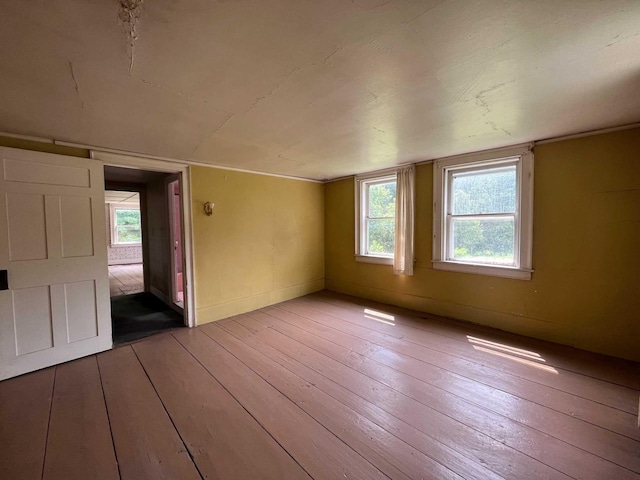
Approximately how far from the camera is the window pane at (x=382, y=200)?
4.48 metres

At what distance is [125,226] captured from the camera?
33.2 ft

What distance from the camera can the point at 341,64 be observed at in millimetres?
1499

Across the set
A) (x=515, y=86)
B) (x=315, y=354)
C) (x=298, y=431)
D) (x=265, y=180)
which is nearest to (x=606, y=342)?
(x=515, y=86)

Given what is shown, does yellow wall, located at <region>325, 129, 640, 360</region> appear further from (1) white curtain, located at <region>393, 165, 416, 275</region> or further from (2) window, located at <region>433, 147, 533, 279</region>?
(1) white curtain, located at <region>393, 165, 416, 275</region>

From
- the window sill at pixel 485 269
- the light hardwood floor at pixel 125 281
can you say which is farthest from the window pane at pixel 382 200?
the light hardwood floor at pixel 125 281

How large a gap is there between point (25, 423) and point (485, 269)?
452 centimetres

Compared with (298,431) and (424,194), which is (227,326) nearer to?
(298,431)

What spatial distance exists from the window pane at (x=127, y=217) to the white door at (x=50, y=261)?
875cm

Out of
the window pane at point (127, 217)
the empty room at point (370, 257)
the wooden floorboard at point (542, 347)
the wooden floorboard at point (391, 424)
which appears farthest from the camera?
the window pane at point (127, 217)

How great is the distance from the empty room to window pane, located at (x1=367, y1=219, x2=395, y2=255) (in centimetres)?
9

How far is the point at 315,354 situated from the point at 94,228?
2693 millimetres

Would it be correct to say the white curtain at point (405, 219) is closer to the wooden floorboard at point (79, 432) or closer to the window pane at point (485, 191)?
the window pane at point (485, 191)

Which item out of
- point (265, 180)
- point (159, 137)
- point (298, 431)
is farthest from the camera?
point (265, 180)

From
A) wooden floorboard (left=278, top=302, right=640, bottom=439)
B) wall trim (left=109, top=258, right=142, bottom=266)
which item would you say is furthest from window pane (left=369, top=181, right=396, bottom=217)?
wall trim (left=109, top=258, right=142, bottom=266)
